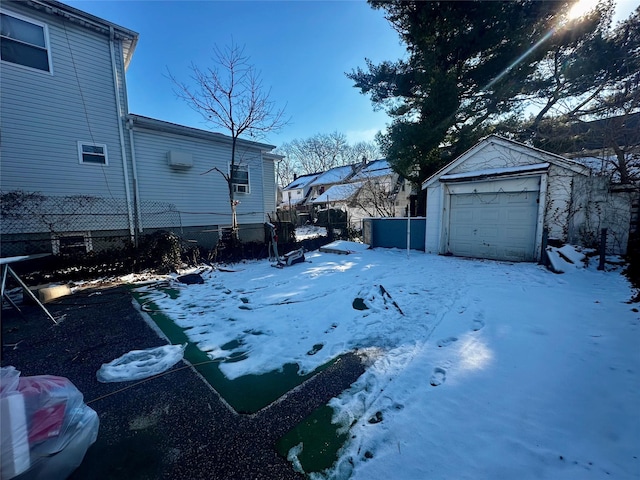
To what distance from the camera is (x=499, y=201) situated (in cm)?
799

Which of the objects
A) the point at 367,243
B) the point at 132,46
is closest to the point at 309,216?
the point at 367,243

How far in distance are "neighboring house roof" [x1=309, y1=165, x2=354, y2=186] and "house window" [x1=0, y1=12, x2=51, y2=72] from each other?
78.2 feet

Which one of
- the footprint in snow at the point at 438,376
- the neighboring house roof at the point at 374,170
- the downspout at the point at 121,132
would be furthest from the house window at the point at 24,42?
the neighboring house roof at the point at 374,170

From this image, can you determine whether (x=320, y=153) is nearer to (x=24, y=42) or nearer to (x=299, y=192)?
(x=299, y=192)

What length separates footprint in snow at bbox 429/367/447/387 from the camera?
2.36 meters

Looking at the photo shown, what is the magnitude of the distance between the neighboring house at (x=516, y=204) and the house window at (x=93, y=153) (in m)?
10.8

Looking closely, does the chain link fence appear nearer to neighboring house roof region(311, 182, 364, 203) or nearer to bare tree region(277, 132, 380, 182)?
neighboring house roof region(311, 182, 364, 203)

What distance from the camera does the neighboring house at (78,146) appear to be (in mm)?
6629

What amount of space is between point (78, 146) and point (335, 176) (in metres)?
25.3

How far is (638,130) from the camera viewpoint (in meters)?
7.27

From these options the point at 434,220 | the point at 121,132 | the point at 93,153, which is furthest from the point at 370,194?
the point at 93,153

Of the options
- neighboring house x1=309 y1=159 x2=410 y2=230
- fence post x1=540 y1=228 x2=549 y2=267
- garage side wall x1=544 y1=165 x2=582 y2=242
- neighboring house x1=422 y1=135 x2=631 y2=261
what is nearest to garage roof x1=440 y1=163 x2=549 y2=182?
neighboring house x1=422 y1=135 x2=631 y2=261

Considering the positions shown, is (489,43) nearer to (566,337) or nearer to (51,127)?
(566,337)

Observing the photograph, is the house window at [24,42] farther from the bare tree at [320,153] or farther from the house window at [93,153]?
the bare tree at [320,153]
